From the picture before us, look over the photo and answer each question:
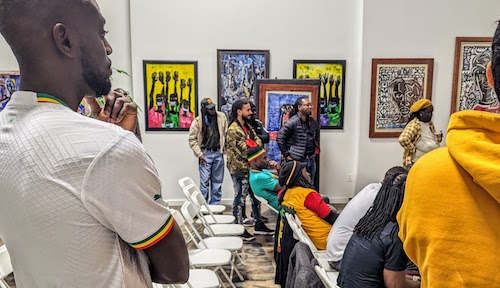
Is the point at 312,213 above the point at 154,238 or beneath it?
beneath

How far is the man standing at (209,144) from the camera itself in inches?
183

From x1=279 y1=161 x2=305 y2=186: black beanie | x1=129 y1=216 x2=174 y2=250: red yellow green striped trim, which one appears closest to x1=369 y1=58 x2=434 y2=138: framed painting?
x1=279 y1=161 x2=305 y2=186: black beanie

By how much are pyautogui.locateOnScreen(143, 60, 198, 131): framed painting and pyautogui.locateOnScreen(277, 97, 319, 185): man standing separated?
1313 millimetres

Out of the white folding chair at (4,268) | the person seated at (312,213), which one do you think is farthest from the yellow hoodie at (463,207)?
the person seated at (312,213)

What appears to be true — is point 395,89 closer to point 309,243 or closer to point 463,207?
point 309,243

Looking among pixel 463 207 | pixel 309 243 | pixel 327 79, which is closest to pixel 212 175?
pixel 327 79

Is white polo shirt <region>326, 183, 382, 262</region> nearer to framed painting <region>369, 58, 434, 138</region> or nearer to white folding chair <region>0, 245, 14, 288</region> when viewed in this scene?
white folding chair <region>0, 245, 14, 288</region>

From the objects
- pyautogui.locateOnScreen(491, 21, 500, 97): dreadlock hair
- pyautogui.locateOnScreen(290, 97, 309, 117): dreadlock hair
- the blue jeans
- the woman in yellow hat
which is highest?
pyautogui.locateOnScreen(491, 21, 500, 97): dreadlock hair

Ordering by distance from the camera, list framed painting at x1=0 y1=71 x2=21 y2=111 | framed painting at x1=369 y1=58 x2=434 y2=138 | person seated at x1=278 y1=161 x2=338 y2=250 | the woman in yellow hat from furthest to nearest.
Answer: framed painting at x1=369 y1=58 x2=434 y2=138 < framed painting at x1=0 y1=71 x2=21 y2=111 < the woman in yellow hat < person seated at x1=278 y1=161 x2=338 y2=250

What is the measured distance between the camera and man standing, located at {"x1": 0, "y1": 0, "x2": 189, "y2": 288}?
0.67 meters

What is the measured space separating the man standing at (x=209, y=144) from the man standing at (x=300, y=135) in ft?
2.47

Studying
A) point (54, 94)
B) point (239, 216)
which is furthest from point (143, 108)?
point (54, 94)

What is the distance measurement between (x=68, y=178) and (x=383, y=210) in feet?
4.75

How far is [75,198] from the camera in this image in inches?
26.3
